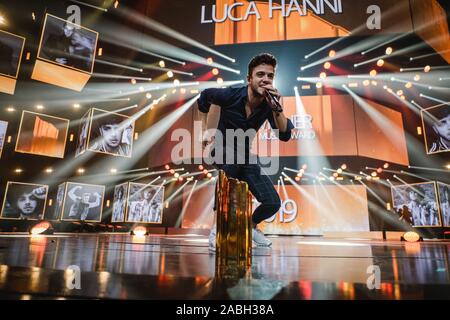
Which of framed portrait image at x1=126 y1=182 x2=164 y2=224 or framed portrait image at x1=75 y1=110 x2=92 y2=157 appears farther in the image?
framed portrait image at x1=126 y1=182 x2=164 y2=224

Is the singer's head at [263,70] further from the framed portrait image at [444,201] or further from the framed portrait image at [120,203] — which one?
the framed portrait image at [120,203]

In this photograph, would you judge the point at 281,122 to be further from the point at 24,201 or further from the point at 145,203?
the point at 145,203

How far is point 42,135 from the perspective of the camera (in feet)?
23.7

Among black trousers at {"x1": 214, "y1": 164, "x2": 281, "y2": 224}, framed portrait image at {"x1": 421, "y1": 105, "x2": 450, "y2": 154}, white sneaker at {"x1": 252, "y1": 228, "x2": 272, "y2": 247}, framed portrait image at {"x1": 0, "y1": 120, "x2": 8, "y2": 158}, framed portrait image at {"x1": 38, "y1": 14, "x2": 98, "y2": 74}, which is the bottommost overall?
white sneaker at {"x1": 252, "y1": 228, "x2": 272, "y2": 247}

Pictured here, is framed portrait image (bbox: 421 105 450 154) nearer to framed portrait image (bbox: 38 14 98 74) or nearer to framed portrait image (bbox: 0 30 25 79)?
framed portrait image (bbox: 38 14 98 74)

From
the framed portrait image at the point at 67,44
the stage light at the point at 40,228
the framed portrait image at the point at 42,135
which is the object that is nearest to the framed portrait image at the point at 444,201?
the stage light at the point at 40,228

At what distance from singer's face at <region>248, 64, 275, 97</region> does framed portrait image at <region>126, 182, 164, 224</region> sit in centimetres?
784

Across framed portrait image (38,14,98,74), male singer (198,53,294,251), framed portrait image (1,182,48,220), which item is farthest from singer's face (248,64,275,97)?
framed portrait image (1,182,48,220)

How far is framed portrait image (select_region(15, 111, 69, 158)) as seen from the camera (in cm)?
688

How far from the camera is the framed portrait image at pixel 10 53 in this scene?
6.18 m

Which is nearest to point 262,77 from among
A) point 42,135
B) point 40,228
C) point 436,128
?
point 40,228

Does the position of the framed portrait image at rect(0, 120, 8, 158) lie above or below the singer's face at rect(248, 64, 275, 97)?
above

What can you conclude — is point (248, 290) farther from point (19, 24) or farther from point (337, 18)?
point (19, 24)

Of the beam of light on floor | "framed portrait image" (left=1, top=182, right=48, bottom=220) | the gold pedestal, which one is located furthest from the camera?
the beam of light on floor
